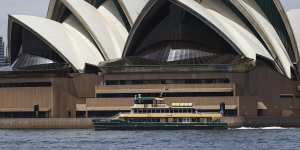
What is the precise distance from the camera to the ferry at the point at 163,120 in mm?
89750

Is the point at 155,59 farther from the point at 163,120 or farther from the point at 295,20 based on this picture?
the point at 163,120

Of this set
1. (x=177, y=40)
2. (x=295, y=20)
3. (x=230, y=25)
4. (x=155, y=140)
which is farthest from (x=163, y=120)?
(x=295, y=20)

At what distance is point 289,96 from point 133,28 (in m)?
17.6

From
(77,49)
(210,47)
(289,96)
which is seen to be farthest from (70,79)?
(289,96)

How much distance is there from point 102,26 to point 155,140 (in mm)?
39056

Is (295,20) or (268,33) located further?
(295,20)

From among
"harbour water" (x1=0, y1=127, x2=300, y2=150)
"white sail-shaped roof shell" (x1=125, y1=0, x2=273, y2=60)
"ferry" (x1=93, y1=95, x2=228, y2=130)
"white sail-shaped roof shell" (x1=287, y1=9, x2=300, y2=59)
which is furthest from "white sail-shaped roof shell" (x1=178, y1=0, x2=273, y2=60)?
"ferry" (x1=93, y1=95, x2=228, y2=130)

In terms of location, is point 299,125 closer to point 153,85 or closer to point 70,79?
point 153,85

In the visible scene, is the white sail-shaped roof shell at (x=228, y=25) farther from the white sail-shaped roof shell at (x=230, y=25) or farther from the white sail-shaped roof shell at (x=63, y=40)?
the white sail-shaped roof shell at (x=63, y=40)

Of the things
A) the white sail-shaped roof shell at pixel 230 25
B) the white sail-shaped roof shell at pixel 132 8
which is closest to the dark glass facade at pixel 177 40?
the white sail-shaped roof shell at pixel 230 25

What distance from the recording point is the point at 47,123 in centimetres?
10475

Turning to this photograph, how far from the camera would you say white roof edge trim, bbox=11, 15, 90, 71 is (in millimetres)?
111188

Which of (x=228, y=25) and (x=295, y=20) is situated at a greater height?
(x=295, y=20)

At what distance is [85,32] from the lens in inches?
4552
